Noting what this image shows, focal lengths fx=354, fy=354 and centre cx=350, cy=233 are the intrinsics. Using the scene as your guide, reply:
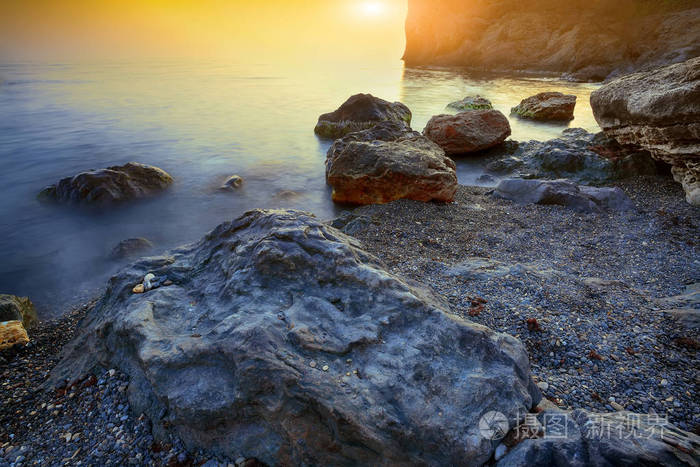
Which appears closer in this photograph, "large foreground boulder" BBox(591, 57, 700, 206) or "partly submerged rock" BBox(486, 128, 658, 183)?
"large foreground boulder" BBox(591, 57, 700, 206)

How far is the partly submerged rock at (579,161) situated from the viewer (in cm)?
903

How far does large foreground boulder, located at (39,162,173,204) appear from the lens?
370 inches

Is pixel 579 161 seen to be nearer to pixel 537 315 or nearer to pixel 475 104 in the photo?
pixel 537 315

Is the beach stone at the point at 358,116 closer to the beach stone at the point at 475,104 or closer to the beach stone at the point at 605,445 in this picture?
the beach stone at the point at 475,104

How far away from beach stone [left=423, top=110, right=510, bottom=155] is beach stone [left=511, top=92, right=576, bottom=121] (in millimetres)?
6392

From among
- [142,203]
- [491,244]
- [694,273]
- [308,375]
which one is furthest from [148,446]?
[142,203]

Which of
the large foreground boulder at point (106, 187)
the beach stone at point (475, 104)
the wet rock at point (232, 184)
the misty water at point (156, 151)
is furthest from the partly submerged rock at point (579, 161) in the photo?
the large foreground boulder at point (106, 187)

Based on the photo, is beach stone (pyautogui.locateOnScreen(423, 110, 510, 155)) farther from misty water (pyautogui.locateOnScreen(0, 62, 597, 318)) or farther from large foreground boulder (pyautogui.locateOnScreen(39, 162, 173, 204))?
large foreground boulder (pyautogui.locateOnScreen(39, 162, 173, 204))

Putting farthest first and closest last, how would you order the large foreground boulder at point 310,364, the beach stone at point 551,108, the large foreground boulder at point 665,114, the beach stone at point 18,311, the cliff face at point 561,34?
1. the cliff face at point 561,34
2. the beach stone at point 551,108
3. the large foreground boulder at point 665,114
4. the beach stone at point 18,311
5. the large foreground boulder at point 310,364

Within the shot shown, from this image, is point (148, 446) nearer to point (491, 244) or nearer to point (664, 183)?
point (491, 244)

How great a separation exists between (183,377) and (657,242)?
7.14 metres

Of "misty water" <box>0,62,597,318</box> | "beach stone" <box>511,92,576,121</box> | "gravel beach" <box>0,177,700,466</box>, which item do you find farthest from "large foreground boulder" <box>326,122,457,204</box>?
"beach stone" <box>511,92,576,121</box>

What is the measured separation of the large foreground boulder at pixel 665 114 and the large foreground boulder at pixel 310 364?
705cm

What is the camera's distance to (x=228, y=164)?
42.8 ft
